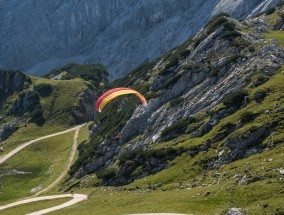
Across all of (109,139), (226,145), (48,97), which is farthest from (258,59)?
(48,97)

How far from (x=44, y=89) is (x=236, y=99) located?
324ft

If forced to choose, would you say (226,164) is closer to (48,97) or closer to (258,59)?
(258,59)

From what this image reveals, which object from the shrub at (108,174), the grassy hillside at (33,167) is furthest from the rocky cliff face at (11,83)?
the shrub at (108,174)

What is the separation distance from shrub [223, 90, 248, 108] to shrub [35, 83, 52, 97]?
9605 centimetres

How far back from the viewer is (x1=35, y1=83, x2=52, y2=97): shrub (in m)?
146

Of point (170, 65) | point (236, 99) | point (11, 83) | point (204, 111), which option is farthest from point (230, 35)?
point (11, 83)

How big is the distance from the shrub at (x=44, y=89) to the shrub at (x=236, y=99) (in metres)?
96.0

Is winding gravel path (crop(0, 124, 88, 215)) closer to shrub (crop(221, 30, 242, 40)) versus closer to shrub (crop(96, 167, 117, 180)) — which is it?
shrub (crop(96, 167, 117, 180))

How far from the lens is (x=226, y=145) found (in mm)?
51875

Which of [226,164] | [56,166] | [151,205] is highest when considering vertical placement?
[151,205]

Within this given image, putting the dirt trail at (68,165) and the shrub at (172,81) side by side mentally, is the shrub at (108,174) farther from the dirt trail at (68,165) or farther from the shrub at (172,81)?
the shrub at (172,81)

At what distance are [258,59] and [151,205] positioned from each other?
3783 cm

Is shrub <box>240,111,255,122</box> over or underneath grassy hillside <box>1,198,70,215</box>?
over

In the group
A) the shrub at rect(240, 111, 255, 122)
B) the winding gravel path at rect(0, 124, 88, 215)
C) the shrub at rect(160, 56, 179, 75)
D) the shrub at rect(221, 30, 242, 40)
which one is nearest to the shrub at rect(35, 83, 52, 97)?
the winding gravel path at rect(0, 124, 88, 215)
